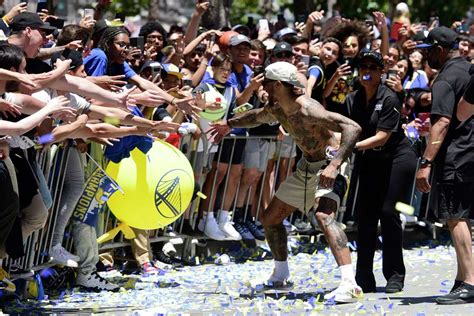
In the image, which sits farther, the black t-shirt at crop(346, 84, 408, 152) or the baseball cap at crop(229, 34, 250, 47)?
the baseball cap at crop(229, 34, 250, 47)

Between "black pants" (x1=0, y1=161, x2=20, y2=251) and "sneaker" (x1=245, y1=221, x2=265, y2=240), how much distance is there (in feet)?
16.3

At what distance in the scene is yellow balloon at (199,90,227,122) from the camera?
40.6ft

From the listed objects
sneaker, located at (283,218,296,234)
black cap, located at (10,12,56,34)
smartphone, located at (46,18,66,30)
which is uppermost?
smartphone, located at (46,18,66,30)

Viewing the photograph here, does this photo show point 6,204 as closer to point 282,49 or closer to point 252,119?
point 252,119

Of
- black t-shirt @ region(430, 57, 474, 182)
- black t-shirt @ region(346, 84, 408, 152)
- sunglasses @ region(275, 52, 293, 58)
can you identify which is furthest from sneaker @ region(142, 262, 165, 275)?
black t-shirt @ region(430, 57, 474, 182)

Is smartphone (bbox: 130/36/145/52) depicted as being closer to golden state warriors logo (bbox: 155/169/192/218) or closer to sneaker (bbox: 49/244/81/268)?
golden state warriors logo (bbox: 155/169/192/218)

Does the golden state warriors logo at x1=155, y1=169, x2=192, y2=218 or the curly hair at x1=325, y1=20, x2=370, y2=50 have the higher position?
the curly hair at x1=325, y1=20, x2=370, y2=50

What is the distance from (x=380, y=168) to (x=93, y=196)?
2554mm

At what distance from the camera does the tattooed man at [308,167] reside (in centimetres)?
1003

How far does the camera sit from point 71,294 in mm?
10734

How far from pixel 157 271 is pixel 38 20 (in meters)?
3.16

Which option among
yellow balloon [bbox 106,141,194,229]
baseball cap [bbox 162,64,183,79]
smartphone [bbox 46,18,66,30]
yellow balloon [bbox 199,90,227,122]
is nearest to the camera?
yellow balloon [bbox 106,141,194,229]

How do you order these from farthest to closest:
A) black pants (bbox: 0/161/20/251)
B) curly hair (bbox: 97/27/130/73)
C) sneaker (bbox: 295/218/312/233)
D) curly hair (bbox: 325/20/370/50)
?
1. curly hair (bbox: 325/20/370/50)
2. sneaker (bbox: 295/218/312/233)
3. curly hair (bbox: 97/27/130/73)
4. black pants (bbox: 0/161/20/251)

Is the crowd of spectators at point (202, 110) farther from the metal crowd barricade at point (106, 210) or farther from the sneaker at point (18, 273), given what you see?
the sneaker at point (18, 273)
